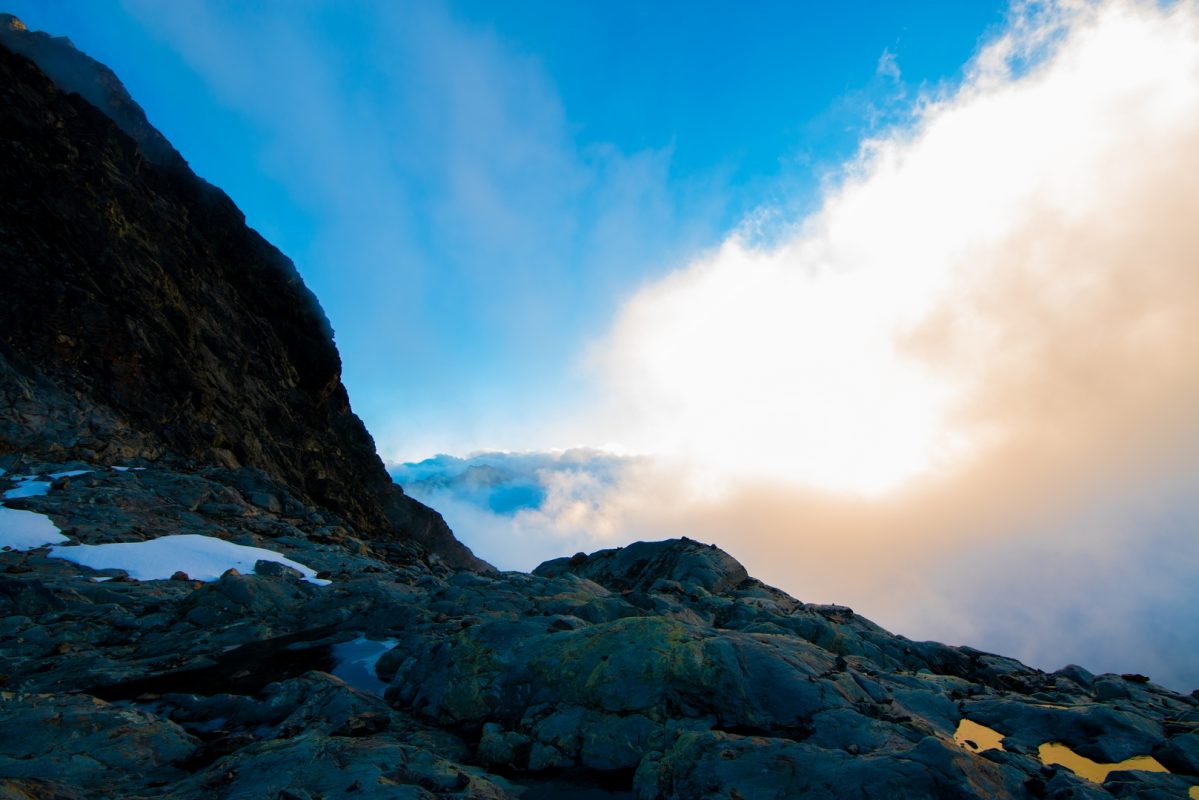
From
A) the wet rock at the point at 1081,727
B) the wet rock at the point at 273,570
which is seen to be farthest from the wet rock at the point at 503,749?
the wet rock at the point at 273,570

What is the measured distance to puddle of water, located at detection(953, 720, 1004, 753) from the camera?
1309 centimetres

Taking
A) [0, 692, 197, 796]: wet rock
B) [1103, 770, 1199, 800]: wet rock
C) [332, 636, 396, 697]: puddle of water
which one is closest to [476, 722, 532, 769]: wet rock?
[332, 636, 396, 697]: puddle of water

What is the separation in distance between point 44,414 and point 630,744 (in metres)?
42.3

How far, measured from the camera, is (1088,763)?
12.9 m

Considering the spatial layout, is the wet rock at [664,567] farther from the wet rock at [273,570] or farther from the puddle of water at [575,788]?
the puddle of water at [575,788]

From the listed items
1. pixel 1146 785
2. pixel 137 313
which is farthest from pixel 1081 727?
pixel 137 313

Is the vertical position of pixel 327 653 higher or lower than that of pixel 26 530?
lower

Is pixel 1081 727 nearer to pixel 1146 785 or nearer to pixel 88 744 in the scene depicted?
pixel 1146 785

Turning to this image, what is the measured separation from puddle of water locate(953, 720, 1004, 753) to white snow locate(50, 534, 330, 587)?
2621cm

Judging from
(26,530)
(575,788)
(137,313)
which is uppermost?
(137,313)

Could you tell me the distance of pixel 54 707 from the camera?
11430mm

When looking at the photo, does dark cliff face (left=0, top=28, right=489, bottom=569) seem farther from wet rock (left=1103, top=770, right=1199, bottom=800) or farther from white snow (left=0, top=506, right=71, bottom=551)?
wet rock (left=1103, top=770, right=1199, bottom=800)

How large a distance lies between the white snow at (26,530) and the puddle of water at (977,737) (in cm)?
3383

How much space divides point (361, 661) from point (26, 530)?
64.3 feet
